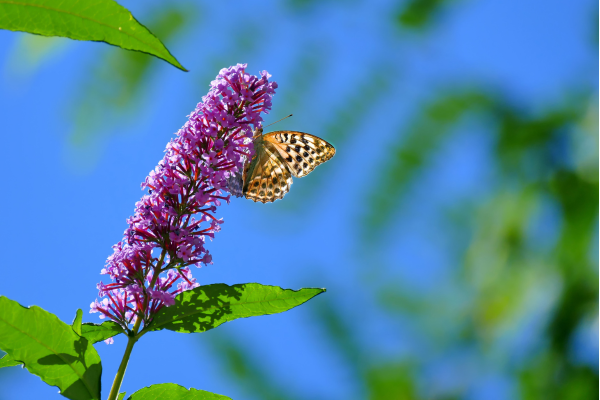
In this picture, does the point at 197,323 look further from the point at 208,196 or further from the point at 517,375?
the point at 517,375

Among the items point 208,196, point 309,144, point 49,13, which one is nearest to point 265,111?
point 208,196

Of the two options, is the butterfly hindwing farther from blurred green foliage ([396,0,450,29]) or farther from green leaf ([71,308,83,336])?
green leaf ([71,308,83,336])

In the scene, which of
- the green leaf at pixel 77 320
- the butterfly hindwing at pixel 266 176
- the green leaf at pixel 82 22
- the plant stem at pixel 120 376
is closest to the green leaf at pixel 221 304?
the plant stem at pixel 120 376

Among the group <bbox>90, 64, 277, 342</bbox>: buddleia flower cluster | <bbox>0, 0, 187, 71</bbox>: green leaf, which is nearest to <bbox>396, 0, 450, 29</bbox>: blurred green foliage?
<bbox>90, 64, 277, 342</bbox>: buddleia flower cluster

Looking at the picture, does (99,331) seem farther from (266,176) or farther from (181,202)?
(266,176)

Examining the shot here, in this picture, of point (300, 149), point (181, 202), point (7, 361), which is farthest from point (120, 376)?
point (300, 149)

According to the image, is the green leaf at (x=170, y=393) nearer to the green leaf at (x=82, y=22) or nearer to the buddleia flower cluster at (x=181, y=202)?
the buddleia flower cluster at (x=181, y=202)
